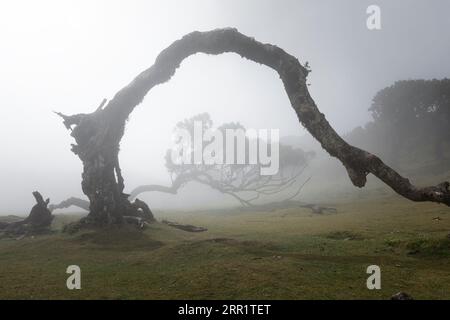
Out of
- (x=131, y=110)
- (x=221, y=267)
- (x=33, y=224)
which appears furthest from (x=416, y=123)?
(x=221, y=267)

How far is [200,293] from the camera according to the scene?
7.45 m

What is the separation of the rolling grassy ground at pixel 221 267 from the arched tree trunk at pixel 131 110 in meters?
2.64

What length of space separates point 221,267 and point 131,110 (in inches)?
447

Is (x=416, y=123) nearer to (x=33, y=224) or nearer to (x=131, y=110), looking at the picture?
(x=131, y=110)

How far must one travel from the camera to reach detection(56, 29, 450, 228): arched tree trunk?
15.2 m

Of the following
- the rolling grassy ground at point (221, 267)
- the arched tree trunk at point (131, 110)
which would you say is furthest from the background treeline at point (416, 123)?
the rolling grassy ground at point (221, 267)

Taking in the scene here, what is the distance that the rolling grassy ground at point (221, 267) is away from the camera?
7.57 metres

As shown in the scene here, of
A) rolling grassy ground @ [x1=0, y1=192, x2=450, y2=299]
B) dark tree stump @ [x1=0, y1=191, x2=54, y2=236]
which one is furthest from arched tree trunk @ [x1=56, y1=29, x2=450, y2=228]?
dark tree stump @ [x1=0, y1=191, x2=54, y2=236]

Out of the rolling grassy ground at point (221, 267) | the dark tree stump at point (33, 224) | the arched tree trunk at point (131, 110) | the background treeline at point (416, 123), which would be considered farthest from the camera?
the background treeline at point (416, 123)

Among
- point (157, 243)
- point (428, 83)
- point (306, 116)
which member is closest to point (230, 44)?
point (306, 116)

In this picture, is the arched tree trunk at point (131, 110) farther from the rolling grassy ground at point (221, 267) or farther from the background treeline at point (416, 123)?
the background treeline at point (416, 123)

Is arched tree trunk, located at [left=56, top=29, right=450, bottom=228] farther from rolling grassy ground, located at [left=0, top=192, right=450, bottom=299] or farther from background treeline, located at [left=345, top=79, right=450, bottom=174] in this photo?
background treeline, located at [left=345, top=79, right=450, bottom=174]

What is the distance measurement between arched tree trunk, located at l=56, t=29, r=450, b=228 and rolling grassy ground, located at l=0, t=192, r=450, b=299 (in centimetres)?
264
